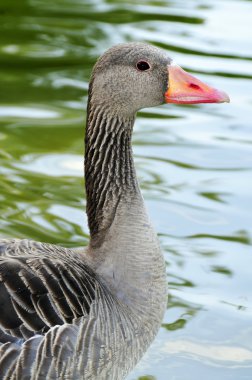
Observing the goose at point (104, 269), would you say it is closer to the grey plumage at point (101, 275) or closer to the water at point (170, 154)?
the grey plumage at point (101, 275)

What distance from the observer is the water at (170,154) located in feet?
22.6

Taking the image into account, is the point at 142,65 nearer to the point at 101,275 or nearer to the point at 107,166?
the point at 107,166

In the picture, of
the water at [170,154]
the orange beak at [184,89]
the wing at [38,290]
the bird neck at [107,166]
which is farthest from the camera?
the water at [170,154]

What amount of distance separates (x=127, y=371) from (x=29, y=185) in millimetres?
3410

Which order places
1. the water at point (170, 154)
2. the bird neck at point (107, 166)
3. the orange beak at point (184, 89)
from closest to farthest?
the orange beak at point (184, 89) < the bird neck at point (107, 166) < the water at point (170, 154)

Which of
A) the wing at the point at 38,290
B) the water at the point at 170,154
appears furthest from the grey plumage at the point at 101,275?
the water at the point at 170,154

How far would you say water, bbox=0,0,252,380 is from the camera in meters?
6.90

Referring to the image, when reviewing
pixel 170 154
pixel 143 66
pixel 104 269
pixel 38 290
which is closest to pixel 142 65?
pixel 143 66

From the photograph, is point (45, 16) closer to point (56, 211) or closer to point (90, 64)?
point (90, 64)

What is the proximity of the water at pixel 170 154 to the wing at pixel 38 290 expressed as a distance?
109 centimetres

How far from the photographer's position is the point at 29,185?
8.77 metres

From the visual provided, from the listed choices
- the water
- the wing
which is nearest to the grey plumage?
the wing

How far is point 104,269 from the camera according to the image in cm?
571

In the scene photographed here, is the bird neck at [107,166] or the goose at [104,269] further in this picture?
the bird neck at [107,166]
